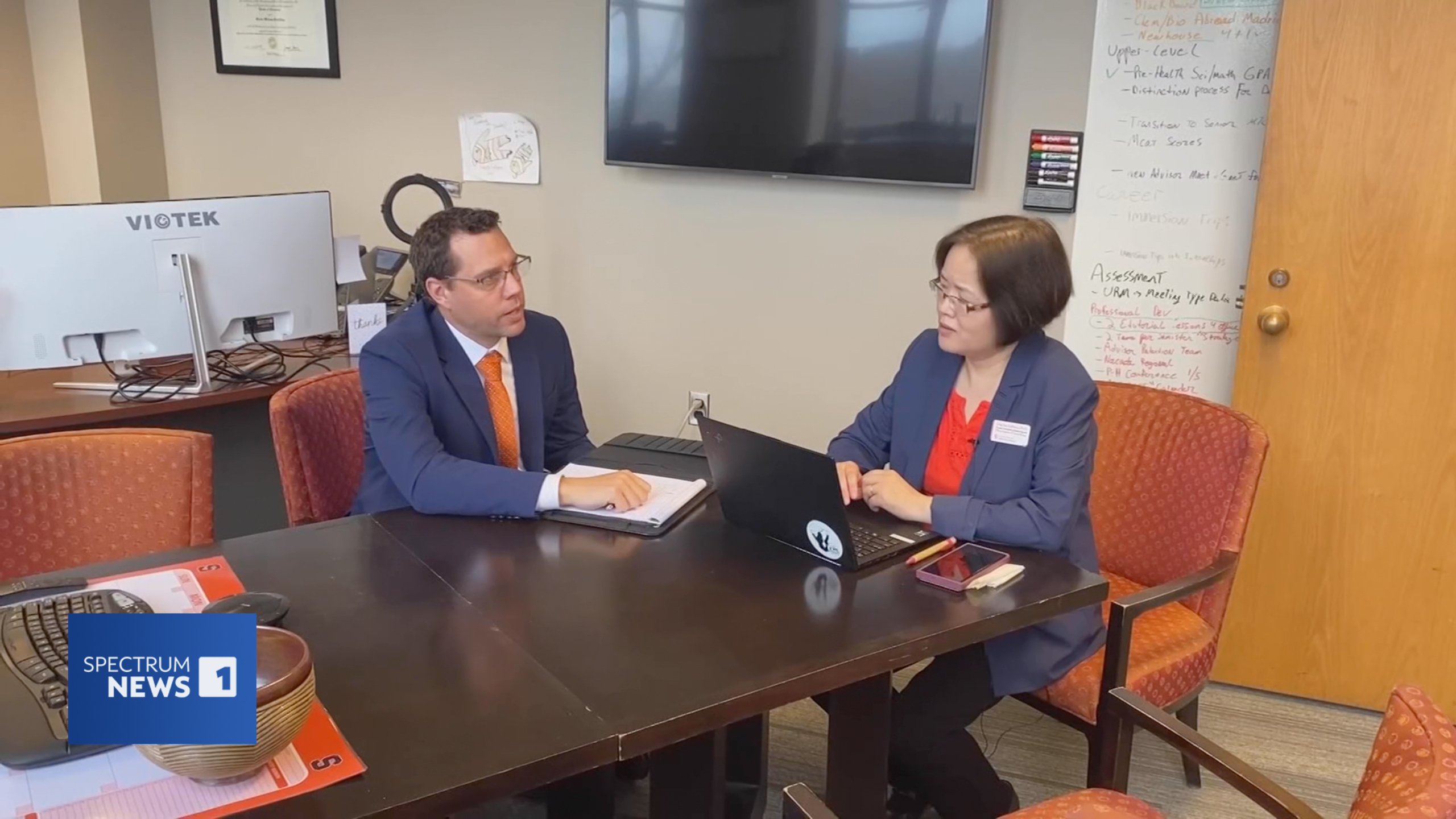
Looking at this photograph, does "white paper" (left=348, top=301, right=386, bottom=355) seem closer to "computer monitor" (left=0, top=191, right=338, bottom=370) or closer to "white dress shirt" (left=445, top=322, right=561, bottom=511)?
"computer monitor" (left=0, top=191, right=338, bottom=370)

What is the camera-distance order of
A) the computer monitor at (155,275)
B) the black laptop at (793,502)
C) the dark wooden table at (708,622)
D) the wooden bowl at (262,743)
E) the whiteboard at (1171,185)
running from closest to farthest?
the wooden bowl at (262,743) → the dark wooden table at (708,622) → the black laptop at (793,502) → the computer monitor at (155,275) → the whiteboard at (1171,185)

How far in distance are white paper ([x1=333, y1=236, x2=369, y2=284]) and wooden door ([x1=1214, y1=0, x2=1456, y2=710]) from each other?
230 cm

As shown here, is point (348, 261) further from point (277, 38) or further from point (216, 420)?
point (277, 38)

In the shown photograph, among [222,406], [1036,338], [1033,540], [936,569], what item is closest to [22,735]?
[936,569]

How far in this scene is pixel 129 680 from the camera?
0.90m

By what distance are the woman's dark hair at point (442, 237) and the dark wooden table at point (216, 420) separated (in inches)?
26.5

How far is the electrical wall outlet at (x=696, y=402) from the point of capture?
3.50 m

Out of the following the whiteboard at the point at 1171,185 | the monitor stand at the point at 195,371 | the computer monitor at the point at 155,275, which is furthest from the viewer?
the whiteboard at the point at 1171,185

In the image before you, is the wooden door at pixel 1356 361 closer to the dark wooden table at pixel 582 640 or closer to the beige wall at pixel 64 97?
the dark wooden table at pixel 582 640

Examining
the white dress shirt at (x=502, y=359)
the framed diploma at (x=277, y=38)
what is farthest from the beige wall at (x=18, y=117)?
the white dress shirt at (x=502, y=359)

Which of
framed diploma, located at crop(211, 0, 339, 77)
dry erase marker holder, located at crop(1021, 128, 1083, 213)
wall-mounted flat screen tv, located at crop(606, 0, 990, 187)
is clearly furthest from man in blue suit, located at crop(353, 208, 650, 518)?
framed diploma, located at crop(211, 0, 339, 77)

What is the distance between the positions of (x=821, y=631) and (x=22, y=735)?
0.87 m

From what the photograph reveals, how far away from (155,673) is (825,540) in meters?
0.93

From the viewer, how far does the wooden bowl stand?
101cm
